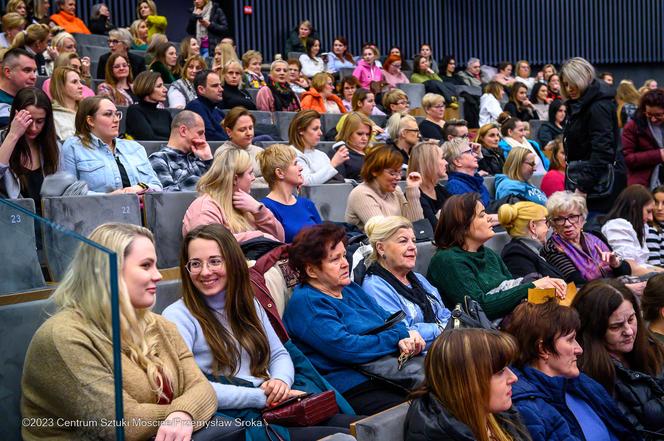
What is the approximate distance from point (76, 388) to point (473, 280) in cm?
239

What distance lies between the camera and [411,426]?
2533 millimetres

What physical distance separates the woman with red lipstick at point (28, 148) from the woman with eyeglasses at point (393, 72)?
7.01m

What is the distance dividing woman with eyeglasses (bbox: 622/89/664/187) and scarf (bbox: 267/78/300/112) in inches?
127

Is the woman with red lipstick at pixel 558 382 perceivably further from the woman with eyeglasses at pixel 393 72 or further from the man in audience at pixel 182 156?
the woman with eyeglasses at pixel 393 72

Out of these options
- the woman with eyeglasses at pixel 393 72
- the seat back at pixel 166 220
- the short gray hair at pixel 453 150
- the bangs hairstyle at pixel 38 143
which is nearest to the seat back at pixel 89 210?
the seat back at pixel 166 220

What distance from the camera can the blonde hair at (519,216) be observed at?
15.8 ft

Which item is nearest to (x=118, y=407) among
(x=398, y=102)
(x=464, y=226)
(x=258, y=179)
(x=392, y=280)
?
(x=392, y=280)

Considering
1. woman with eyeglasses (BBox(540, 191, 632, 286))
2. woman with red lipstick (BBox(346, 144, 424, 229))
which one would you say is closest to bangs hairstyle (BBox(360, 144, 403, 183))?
woman with red lipstick (BBox(346, 144, 424, 229))

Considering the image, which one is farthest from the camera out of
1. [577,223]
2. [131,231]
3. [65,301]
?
[577,223]

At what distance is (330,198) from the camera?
5125mm

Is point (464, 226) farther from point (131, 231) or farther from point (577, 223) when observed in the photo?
point (131, 231)

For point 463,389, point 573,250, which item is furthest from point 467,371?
point 573,250

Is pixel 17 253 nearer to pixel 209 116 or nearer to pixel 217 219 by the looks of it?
pixel 217 219

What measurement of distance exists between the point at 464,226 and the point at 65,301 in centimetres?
251
